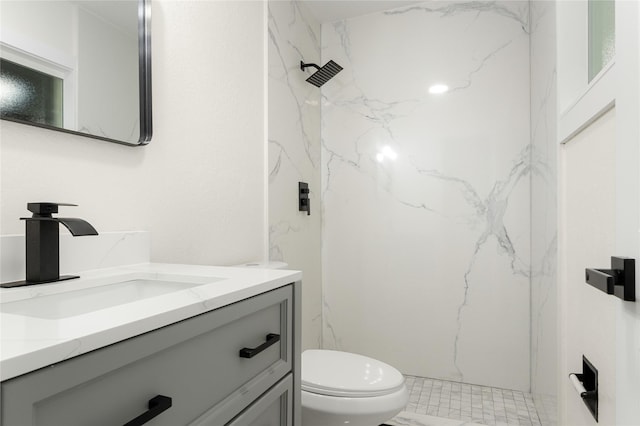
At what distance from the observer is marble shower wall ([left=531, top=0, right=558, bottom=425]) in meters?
1.57

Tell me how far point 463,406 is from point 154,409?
193 cm

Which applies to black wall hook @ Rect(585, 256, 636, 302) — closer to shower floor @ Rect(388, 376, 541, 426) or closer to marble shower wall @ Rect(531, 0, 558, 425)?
marble shower wall @ Rect(531, 0, 558, 425)

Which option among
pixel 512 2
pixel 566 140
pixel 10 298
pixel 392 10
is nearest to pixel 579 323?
pixel 566 140

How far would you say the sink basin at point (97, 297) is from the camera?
0.76 metres

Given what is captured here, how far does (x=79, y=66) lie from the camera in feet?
3.43

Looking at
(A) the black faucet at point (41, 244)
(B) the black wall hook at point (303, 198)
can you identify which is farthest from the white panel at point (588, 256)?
(B) the black wall hook at point (303, 198)

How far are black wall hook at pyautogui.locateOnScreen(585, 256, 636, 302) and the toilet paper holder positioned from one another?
48cm

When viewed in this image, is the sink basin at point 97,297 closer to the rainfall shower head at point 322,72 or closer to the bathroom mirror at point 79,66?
the bathroom mirror at point 79,66

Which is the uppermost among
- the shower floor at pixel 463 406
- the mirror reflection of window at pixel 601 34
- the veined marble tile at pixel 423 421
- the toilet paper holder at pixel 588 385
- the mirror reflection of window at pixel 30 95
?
the mirror reflection of window at pixel 601 34

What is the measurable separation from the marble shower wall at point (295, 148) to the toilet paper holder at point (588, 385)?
1.30 metres

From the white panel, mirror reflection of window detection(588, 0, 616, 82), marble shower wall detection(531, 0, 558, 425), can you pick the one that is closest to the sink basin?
the white panel

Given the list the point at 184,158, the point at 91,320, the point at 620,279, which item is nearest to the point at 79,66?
the point at 184,158

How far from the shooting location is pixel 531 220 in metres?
2.18

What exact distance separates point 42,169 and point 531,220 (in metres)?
2.18
